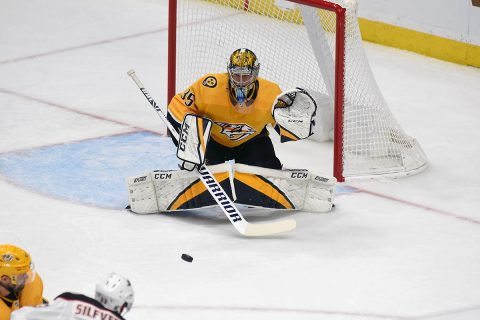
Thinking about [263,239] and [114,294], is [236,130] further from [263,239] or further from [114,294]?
[114,294]

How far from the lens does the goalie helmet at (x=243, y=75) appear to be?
19.4 ft

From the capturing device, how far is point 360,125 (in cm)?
676

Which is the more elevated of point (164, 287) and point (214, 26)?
point (214, 26)

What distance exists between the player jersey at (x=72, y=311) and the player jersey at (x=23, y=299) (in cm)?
35

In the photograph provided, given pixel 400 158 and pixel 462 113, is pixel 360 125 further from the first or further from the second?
pixel 462 113

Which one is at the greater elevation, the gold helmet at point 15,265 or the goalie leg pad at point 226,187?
the gold helmet at point 15,265

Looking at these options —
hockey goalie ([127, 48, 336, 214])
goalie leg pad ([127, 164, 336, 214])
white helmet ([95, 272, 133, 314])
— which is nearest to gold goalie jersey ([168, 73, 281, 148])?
hockey goalie ([127, 48, 336, 214])

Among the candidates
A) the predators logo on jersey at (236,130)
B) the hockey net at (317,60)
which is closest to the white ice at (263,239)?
the hockey net at (317,60)

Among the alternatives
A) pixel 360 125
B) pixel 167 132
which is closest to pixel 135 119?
pixel 167 132

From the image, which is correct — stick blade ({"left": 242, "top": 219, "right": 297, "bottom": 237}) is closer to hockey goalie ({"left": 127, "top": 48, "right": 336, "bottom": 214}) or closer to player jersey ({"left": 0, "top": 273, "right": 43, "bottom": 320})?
hockey goalie ({"left": 127, "top": 48, "right": 336, "bottom": 214})

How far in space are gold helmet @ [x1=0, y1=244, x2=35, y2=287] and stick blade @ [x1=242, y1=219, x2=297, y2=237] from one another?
1.74m

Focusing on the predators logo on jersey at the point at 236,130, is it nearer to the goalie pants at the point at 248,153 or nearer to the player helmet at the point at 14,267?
the goalie pants at the point at 248,153

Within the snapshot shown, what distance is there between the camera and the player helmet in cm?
415

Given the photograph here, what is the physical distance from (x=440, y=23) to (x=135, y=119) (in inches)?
87.8
